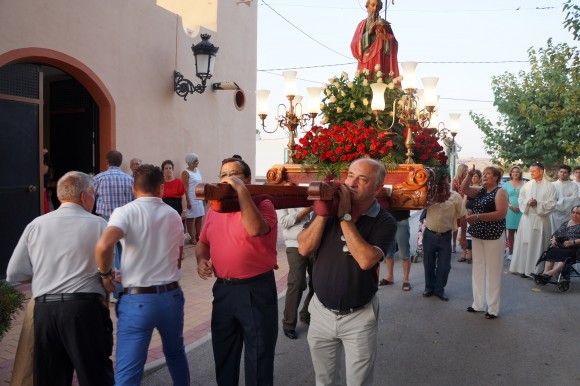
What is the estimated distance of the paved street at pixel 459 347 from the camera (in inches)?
197

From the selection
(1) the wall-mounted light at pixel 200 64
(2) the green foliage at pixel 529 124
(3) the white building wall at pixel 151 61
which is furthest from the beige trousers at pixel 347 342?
(2) the green foliage at pixel 529 124

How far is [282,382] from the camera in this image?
4859mm

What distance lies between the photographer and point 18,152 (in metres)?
7.91

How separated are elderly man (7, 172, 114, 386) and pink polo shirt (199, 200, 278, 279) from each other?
2.56ft

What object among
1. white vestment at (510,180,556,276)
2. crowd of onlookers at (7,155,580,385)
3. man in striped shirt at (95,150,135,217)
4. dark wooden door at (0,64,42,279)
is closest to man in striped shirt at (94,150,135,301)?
man in striped shirt at (95,150,135,217)

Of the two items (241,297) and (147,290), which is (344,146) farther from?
(147,290)

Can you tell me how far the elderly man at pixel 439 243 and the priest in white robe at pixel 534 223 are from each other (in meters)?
2.59

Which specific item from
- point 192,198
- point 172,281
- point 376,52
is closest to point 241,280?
point 172,281

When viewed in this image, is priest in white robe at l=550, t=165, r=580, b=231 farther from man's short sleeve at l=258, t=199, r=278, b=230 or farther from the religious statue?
man's short sleeve at l=258, t=199, r=278, b=230

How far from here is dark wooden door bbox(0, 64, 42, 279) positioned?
303 inches

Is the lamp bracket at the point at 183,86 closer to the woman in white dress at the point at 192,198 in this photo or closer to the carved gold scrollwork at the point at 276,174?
the woman in white dress at the point at 192,198

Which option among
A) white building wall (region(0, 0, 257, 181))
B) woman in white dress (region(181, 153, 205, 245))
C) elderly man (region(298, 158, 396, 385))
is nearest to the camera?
elderly man (region(298, 158, 396, 385))

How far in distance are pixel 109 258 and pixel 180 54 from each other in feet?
26.8

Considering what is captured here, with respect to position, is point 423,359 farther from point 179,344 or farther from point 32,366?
point 32,366
